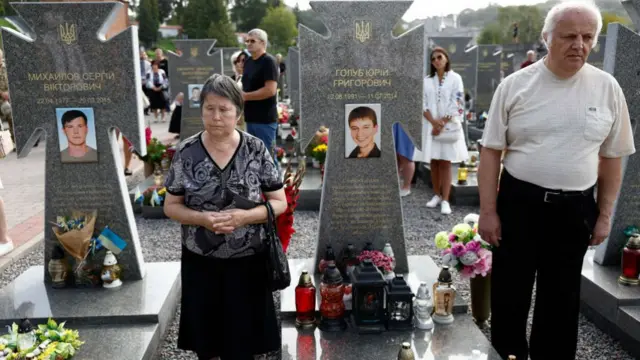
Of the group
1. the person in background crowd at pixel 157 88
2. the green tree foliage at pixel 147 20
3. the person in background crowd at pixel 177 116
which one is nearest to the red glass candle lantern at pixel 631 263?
the person in background crowd at pixel 177 116

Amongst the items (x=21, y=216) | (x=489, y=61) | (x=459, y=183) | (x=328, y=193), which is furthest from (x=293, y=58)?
(x=328, y=193)

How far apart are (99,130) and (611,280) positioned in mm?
3907

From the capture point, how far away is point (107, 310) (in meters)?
3.68

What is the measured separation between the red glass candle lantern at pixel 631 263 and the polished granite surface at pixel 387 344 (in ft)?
4.21

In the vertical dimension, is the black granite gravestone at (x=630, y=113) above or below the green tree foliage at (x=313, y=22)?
below

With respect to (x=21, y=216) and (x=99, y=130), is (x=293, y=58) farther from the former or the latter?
(x=99, y=130)

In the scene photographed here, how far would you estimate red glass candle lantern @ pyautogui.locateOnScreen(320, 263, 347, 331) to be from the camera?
136 inches

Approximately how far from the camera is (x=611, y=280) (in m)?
4.01

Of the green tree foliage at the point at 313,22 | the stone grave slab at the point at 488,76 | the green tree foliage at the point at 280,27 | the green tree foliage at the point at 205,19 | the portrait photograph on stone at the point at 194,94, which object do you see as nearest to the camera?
the green tree foliage at the point at 313,22

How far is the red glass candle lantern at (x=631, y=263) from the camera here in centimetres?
389

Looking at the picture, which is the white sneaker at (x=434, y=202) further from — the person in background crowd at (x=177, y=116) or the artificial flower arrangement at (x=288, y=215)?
the person in background crowd at (x=177, y=116)

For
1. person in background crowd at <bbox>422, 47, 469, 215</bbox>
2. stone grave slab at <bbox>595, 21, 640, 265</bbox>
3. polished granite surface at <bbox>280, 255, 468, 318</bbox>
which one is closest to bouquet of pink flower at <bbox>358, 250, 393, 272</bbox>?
polished granite surface at <bbox>280, 255, 468, 318</bbox>

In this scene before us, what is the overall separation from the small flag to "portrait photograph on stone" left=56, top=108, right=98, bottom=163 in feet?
1.85

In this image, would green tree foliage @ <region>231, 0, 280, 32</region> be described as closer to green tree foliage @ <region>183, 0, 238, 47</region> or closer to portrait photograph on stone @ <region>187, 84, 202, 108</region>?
green tree foliage @ <region>183, 0, 238, 47</region>
